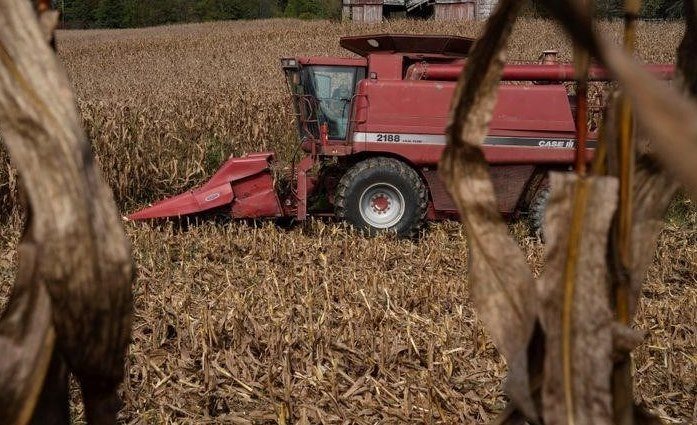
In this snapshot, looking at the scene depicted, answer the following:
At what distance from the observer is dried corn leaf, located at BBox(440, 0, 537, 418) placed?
919mm

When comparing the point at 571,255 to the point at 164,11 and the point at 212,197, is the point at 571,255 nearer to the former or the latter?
the point at 212,197

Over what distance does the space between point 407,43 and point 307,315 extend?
387 cm

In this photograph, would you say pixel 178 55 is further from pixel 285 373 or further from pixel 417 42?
pixel 285 373

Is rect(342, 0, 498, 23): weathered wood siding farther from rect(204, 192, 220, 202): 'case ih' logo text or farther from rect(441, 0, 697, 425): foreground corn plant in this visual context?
rect(441, 0, 697, 425): foreground corn plant

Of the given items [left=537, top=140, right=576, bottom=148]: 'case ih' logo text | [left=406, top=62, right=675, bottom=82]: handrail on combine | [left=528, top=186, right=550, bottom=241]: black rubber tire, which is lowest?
[left=528, top=186, right=550, bottom=241]: black rubber tire

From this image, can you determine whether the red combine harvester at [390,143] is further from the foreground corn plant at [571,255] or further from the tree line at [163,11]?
the tree line at [163,11]

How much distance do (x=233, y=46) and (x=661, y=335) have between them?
78.9 feet

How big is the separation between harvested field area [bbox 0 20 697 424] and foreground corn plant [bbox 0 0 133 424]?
1.43 ft

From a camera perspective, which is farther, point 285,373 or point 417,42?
point 417,42

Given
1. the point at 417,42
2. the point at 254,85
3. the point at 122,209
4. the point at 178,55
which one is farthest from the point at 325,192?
the point at 178,55

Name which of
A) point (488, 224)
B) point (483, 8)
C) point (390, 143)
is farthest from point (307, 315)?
point (483, 8)

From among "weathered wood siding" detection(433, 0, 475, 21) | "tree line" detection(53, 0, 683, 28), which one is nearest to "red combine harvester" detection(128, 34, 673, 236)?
"weathered wood siding" detection(433, 0, 475, 21)

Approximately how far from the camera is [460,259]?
21.5ft

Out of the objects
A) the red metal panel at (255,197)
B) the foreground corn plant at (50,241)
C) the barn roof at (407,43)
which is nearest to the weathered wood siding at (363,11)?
the barn roof at (407,43)
